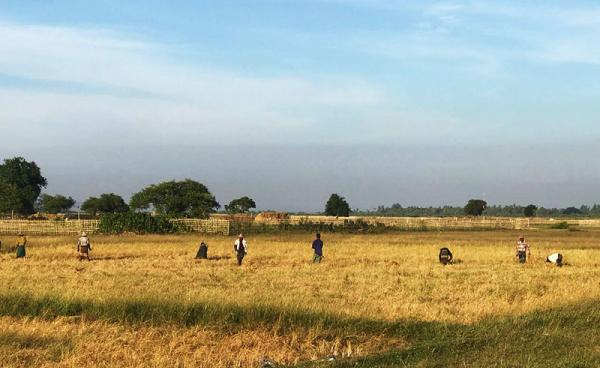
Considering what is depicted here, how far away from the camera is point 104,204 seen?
417ft

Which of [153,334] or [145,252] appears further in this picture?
[145,252]

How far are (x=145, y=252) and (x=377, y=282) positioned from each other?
18.4m

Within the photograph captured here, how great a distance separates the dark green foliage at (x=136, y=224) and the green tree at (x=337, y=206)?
93142mm

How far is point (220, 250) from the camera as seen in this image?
126ft

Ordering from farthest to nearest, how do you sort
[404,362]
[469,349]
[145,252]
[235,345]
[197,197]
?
[197,197]
[145,252]
[235,345]
[469,349]
[404,362]

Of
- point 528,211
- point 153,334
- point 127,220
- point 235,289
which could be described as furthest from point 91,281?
point 528,211

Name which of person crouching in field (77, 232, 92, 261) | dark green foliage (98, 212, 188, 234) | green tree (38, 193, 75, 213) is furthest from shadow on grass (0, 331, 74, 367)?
green tree (38, 193, 75, 213)

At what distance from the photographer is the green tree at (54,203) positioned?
136 metres

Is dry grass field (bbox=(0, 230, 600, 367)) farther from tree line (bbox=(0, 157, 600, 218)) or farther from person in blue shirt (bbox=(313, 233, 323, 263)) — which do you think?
tree line (bbox=(0, 157, 600, 218))

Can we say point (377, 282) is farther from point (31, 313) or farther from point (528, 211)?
point (528, 211)

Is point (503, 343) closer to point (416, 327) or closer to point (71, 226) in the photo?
point (416, 327)

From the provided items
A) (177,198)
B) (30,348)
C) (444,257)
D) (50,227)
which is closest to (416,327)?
(30,348)

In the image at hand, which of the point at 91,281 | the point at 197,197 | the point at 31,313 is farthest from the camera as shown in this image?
the point at 197,197

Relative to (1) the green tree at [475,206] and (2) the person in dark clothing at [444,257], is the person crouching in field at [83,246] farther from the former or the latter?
(1) the green tree at [475,206]
